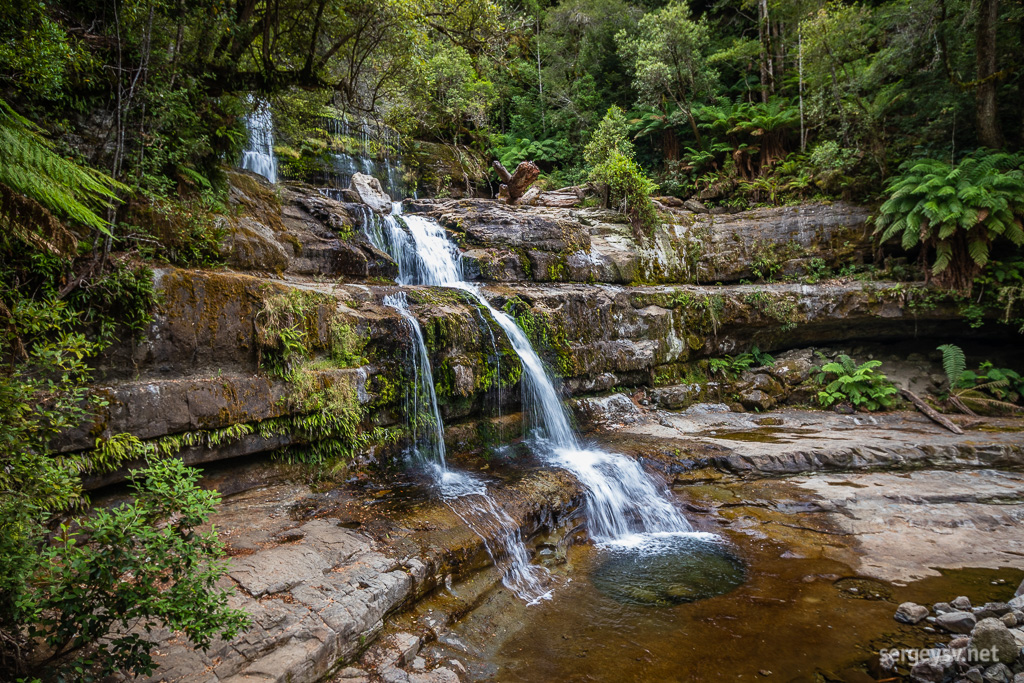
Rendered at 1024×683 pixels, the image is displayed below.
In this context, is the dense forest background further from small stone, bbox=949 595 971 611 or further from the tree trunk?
small stone, bbox=949 595 971 611

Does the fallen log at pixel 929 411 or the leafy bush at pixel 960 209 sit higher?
the leafy bush at pixel 960 209

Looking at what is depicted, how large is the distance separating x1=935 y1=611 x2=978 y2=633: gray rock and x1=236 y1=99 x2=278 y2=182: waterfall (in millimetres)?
12647

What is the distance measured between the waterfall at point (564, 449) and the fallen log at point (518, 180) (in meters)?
3.44

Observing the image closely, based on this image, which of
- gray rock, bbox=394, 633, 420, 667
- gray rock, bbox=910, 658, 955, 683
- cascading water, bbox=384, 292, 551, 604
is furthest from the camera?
cascading water, bbox=384, 292, 551, 604

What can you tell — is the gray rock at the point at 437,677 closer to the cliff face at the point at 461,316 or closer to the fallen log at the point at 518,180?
the cliff face at the point at 461,316

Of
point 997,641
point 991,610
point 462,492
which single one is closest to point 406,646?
point 462,492

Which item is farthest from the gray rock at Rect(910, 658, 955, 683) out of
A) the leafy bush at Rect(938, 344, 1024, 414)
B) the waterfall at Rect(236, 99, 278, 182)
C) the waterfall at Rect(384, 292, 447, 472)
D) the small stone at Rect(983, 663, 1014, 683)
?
the waterfall at Rect(236, 99, 278, 182)

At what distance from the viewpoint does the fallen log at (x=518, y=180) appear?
1187cm

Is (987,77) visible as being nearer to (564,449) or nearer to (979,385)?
(979,385)

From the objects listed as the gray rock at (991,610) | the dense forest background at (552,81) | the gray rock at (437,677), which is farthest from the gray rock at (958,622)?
the dense forest background at (552,81)

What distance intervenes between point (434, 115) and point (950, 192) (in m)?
13.6

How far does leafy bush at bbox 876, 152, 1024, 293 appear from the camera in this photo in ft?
26.4

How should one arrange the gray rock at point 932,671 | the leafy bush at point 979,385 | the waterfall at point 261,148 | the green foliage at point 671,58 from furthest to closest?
the green foliage at point 671,58 → the waterfall at point 261,148 → the leafy bush at point 979,385 → the gray rock at point 932,671

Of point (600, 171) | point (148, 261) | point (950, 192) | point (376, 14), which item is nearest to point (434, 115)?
point (600, 171)
